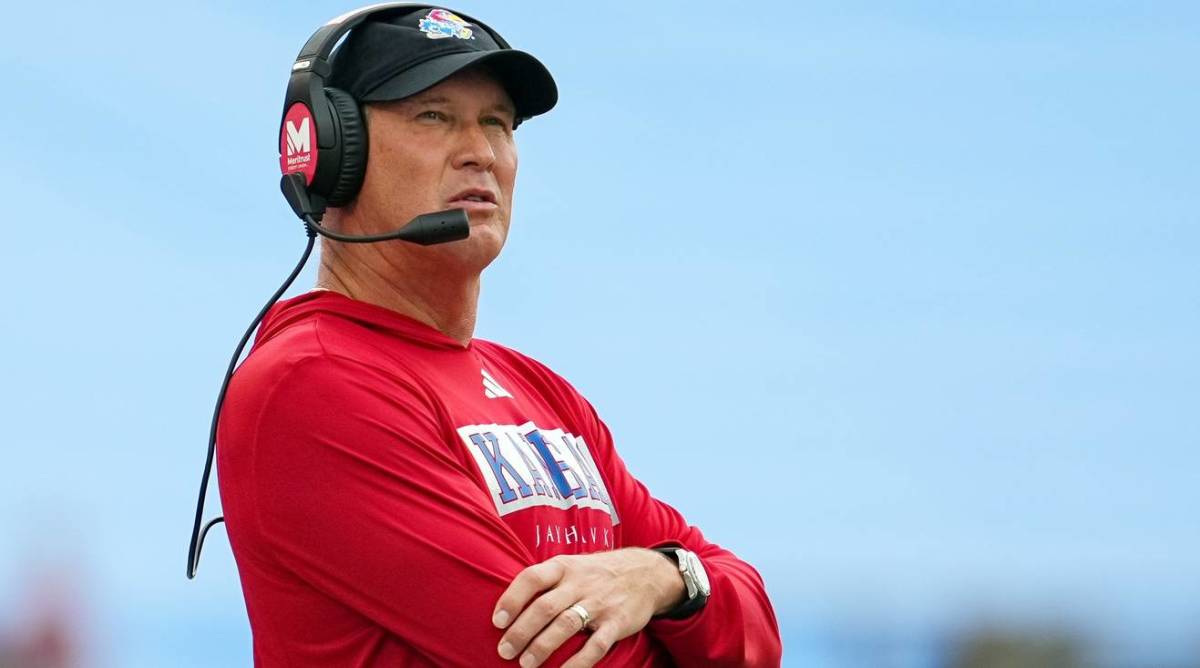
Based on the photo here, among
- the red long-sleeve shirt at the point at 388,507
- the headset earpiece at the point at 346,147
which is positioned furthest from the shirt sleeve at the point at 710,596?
the headset earpiece at the point at 346,147

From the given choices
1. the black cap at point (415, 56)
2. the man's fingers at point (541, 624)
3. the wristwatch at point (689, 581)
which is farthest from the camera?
the black cap at point (415, 56)

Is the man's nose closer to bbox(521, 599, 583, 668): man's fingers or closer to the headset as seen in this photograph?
the headset

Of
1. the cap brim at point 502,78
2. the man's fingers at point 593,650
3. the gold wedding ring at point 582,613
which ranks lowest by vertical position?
the man's fingers at point 593,650

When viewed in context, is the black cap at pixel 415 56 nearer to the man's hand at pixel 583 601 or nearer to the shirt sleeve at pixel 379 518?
the shirt sleeve at pixel 379 518

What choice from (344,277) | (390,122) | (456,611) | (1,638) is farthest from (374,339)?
(1,638)

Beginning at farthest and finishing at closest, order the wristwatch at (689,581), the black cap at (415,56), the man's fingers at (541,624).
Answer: the black cap at (415,56) < the wristwatch at (689,581) < the man's fingers at (541,624)

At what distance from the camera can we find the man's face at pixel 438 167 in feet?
6.24

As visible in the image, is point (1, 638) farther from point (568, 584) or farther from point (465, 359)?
point (568, 584)

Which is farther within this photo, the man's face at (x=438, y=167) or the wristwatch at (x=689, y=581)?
the man's face at (x=438, y=167)

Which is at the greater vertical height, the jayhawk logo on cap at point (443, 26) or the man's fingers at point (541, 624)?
the jayhawk logo on cap at point (443, 26)

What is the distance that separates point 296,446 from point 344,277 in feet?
1.17

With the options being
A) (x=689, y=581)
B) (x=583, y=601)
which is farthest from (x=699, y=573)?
(x=583, y=601)

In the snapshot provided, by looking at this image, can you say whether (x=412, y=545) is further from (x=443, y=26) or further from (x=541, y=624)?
(x=443, y=26)

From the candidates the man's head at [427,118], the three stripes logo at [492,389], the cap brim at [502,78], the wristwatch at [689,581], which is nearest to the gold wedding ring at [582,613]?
the wristwatch at [689,581]
